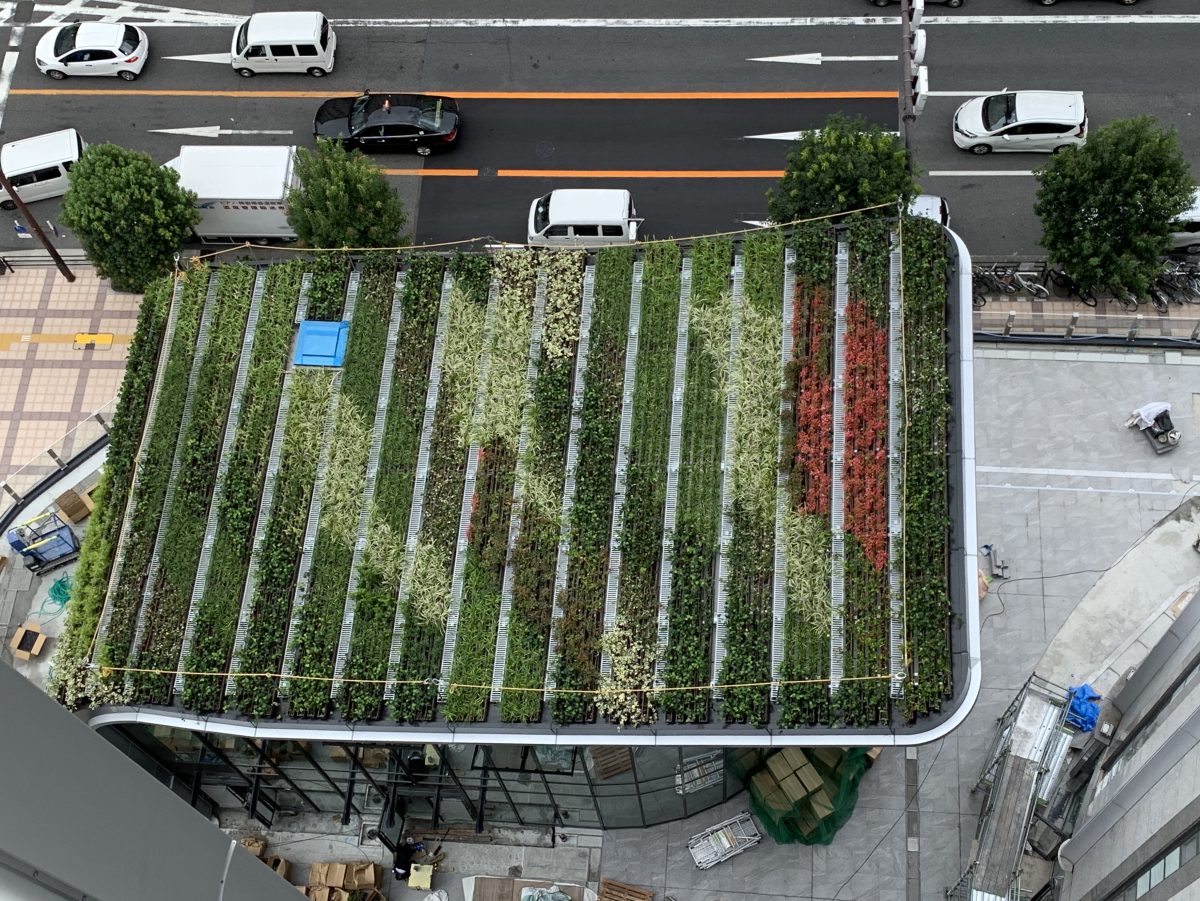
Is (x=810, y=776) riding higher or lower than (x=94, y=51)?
lower

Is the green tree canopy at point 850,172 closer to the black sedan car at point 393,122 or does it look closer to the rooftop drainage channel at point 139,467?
the black sedan car at point 393,122

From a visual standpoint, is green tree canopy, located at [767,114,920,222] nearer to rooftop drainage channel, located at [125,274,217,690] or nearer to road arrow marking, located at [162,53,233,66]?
rooftop drainage channel, located at [125,274,217,690]

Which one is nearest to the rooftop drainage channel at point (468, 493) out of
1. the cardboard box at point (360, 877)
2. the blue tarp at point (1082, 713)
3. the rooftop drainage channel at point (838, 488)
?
the rooftop drainage channel at point (838, 488)

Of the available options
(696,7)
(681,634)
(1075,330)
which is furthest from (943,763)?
(696,7)

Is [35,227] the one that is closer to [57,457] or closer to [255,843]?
[57,457]

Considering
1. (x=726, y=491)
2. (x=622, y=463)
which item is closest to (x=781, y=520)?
(x=726, y=491)

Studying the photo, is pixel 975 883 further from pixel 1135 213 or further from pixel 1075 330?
pixel 1135 213

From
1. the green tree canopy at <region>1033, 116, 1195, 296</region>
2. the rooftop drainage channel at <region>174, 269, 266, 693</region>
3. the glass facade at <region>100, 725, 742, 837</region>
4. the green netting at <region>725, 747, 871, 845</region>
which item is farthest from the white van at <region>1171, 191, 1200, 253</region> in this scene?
the rooftop drainage channel at <region>174, 269, 266, 693</region>
